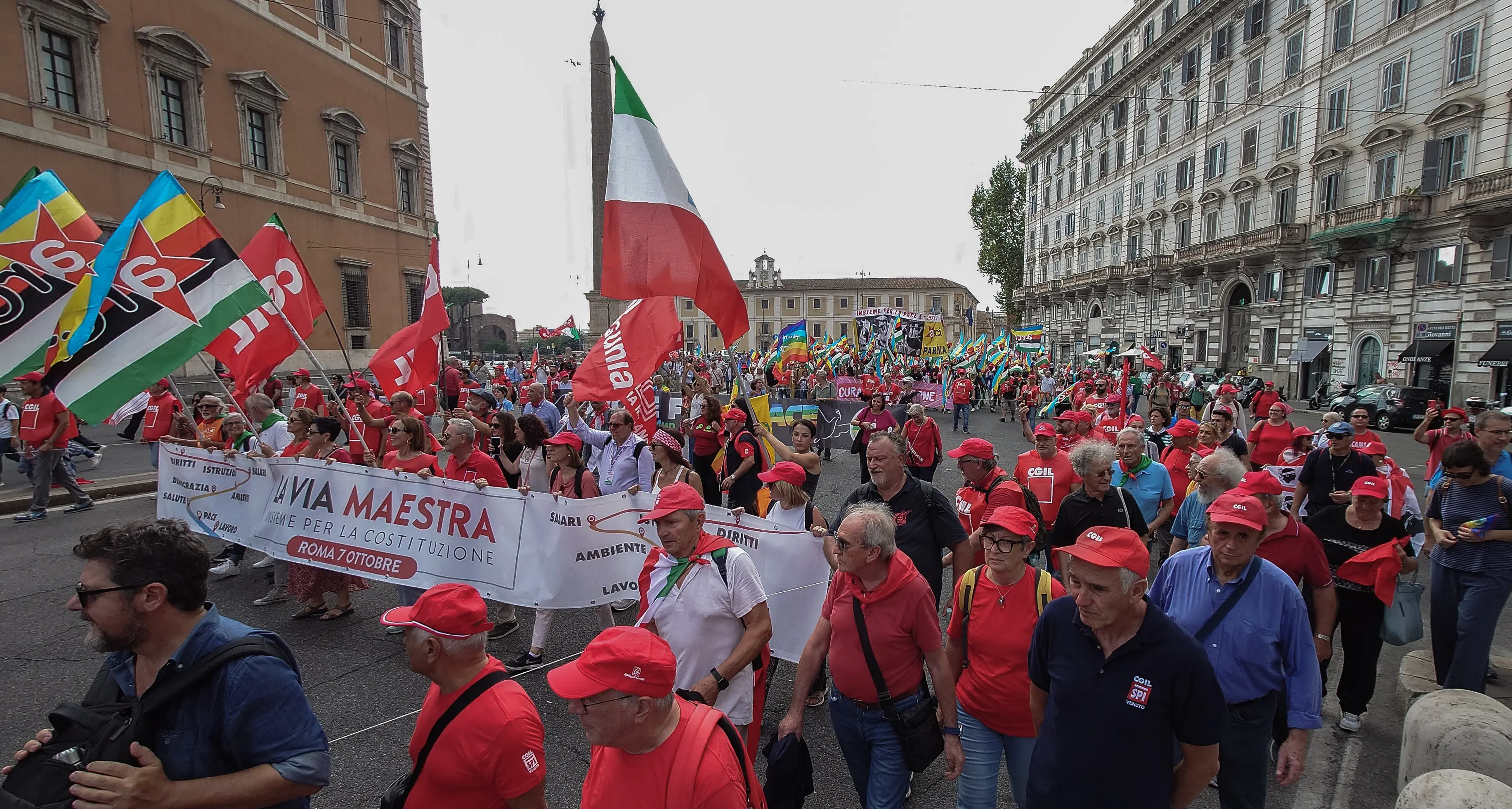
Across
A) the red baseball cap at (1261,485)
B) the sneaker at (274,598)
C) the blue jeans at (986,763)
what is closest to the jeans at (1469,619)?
the red baseball cap at (1261,485)

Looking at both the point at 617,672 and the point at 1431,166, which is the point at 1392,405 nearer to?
the point at 1431,166

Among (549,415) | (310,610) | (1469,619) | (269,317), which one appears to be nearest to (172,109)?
(549,415)

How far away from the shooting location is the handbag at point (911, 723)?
9.02 feet

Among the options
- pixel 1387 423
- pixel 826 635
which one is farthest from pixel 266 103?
pixel 1387 423

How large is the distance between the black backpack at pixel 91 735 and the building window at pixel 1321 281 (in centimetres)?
3875

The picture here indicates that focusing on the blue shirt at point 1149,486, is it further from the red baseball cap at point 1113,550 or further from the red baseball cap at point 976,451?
the red baseball cap at point 1113,550

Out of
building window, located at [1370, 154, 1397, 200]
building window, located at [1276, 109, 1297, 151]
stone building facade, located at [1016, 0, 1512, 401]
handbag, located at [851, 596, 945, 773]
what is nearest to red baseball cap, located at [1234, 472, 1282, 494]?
handbag, located at [851, 596, 945, 773]

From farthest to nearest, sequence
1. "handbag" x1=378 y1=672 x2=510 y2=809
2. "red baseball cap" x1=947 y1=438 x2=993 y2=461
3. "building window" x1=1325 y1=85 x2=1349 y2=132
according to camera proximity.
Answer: "building window" x1=1325 y1=85 x2=1349 y2=132 < "red baseball cap" x1=947 y1=438 x2=993 y2=461 < "handbag" x1=378 y1=672 x2=510 y2=809

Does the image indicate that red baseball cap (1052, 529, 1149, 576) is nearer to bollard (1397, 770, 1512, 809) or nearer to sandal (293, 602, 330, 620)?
bollard (1397, 770, 1512, 809)

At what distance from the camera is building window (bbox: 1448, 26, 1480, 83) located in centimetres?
2352

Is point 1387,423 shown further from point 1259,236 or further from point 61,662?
point 61,662

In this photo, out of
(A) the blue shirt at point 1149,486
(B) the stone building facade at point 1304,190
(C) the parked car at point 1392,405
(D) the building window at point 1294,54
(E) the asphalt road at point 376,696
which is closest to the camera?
(E) the asphalt road at point 376,696

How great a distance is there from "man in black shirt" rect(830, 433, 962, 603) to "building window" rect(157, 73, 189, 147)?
88.1 ft

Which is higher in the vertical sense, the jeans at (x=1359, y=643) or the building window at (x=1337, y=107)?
the building window at (x=1337, y=107)
